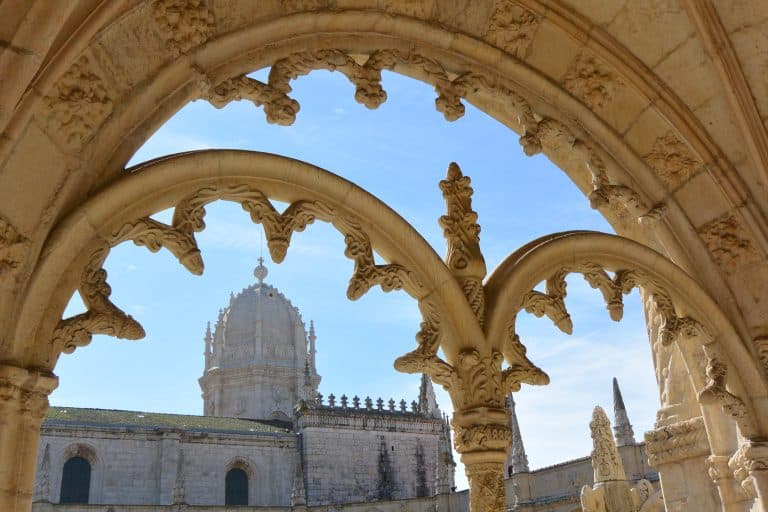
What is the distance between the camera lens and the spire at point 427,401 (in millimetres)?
42875

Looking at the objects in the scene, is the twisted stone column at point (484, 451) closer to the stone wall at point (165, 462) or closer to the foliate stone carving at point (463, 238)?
the foliate stone carving at point (463, 238)

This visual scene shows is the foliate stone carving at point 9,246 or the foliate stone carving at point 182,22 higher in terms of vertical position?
the foliate stone carving at point 182,22

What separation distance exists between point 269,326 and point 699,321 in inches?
1619

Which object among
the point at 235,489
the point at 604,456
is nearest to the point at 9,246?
the point at 604,456

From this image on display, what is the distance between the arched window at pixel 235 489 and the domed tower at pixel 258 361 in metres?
6.64

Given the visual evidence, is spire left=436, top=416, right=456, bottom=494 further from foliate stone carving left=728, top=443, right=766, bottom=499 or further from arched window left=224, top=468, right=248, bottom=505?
foliate stone carving left=728, top=443, right=766, bottom=499

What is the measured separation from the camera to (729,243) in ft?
15.9

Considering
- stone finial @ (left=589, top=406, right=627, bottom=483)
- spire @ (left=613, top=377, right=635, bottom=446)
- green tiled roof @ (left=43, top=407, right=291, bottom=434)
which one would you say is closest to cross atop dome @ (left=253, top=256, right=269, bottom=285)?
green tiled roof @ (left=43, top=407, right=291, bottom=434)

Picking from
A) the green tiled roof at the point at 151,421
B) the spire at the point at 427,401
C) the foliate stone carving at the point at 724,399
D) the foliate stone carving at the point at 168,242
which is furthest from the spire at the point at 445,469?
the foliate stone carving at the point at 168,242

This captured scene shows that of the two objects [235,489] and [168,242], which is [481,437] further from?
[235,489]

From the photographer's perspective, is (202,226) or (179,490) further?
(179,490)

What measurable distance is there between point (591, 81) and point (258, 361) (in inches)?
1590

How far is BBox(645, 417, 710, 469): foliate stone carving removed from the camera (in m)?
5.41

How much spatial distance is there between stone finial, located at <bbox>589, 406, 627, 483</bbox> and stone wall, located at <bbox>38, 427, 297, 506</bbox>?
27.7 meters
